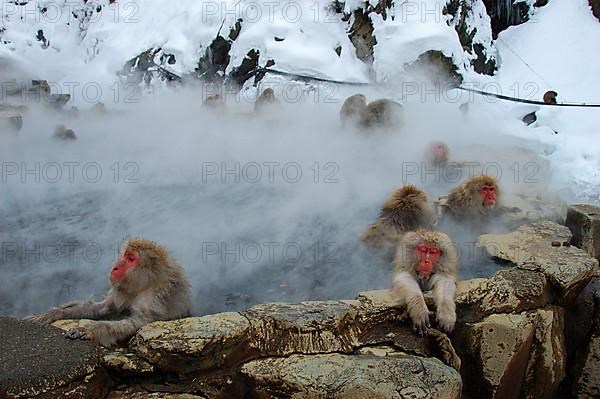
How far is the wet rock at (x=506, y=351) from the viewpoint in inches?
120

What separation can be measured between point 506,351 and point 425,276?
1.86 feet

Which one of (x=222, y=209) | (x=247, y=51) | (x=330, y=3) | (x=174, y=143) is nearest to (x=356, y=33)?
(x=330, y=3)

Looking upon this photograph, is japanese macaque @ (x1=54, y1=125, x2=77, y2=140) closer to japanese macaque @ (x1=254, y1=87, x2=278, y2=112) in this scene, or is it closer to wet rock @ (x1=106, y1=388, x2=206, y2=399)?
japanese macaque @ (x1=254, y1=87, x2=278, y2=112)

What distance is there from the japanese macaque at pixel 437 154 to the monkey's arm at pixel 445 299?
2553 mm

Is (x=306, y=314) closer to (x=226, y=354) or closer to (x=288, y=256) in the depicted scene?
(x=226, y=354)

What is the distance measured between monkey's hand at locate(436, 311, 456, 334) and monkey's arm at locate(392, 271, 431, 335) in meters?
0.06

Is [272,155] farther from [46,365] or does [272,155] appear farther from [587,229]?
[46,365]

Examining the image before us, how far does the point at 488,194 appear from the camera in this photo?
4156 millimetres

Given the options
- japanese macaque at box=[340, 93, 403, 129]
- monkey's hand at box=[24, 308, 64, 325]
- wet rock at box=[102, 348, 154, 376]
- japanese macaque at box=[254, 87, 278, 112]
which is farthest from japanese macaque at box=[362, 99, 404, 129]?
wet rock at box=[102, 348, 154, 376]

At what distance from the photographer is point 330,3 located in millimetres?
10117

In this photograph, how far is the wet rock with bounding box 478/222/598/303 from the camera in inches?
133

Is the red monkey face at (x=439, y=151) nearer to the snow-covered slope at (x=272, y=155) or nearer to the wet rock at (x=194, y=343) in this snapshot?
the snow-covered slope at (x=272, y=155)

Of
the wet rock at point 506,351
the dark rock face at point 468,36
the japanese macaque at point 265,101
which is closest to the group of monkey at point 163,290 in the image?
the wet rock at point 506,351

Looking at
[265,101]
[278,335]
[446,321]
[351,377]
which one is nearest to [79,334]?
[278,335]
